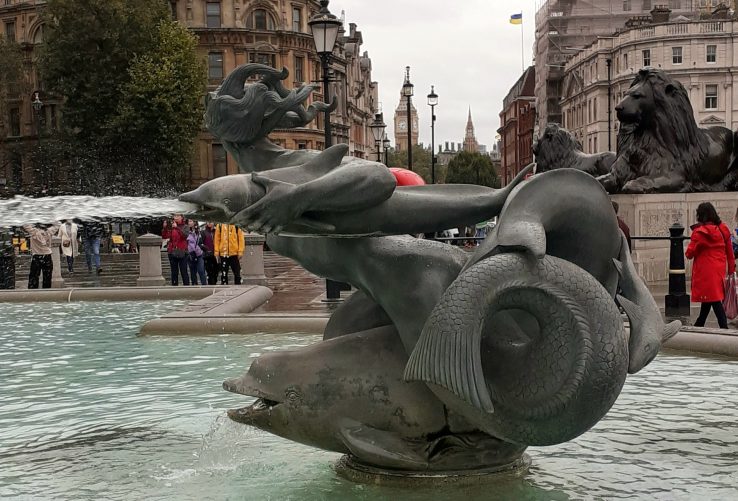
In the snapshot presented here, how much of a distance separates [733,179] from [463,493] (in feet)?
45.4

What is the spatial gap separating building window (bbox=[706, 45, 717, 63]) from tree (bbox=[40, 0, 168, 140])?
4219cm

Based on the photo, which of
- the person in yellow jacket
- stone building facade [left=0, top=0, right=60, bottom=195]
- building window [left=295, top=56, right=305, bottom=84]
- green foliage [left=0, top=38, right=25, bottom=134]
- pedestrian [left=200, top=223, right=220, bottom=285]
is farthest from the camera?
building window [left=295, top=56, right=305, bottom=84]

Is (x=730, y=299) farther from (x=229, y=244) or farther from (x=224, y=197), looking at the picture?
(x=229, y=244)

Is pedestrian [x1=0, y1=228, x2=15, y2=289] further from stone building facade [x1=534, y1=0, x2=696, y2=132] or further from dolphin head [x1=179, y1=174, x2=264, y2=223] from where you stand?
stone building facade [x1=534, y1=0, x2=696, y2=132]

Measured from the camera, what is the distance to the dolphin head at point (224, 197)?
13.8 feet

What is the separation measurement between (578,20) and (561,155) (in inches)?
2691

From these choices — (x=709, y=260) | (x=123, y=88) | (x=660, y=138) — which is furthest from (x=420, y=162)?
(x=709, y=260)

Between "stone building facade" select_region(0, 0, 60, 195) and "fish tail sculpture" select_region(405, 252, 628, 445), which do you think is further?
"stone building facade" select_region(0, 0, 60, 195)

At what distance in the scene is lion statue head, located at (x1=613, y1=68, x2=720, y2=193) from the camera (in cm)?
1620

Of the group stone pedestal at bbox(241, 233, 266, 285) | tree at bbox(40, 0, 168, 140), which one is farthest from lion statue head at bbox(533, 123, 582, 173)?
tree at bbox(40, 0, 168, 140)

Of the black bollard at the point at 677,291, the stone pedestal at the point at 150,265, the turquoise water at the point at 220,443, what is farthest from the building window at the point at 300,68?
the turquoise water at the point at 220,443

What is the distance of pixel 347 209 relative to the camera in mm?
4320

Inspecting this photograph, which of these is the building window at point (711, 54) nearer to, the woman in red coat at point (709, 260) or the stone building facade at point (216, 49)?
the stone building facade at point (216, 49)

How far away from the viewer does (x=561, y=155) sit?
18.2m
